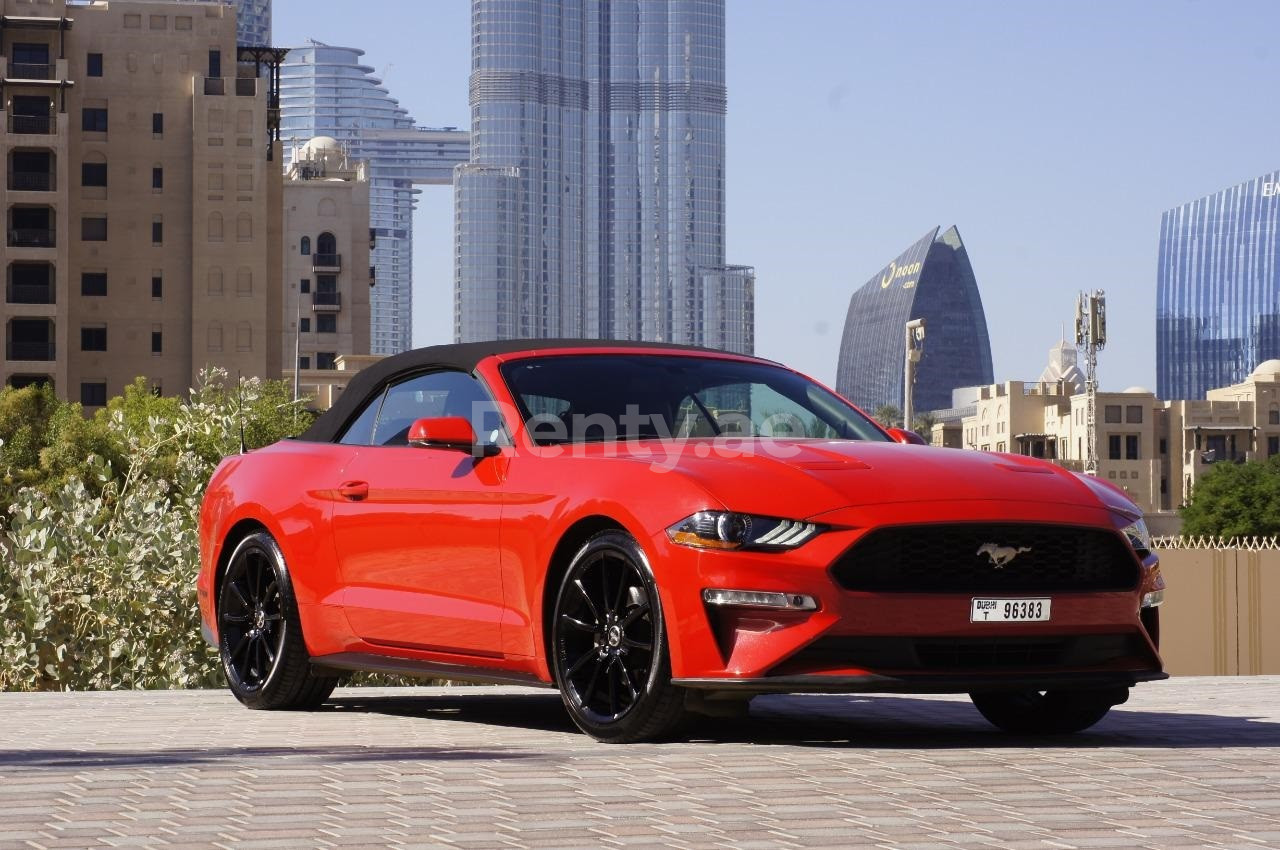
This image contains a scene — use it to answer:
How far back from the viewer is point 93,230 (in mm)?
110000

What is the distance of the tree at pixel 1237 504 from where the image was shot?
366 ft

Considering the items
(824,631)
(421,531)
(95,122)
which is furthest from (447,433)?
(95,122)

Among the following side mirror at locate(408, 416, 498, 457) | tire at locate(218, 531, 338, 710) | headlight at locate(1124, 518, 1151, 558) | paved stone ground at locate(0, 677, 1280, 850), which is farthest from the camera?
tire at locate(218, 531, 338, 710)

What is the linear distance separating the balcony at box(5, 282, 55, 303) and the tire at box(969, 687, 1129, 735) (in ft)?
337

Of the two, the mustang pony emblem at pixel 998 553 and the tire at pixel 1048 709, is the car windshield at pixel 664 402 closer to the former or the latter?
the tire at pixel 1048 709

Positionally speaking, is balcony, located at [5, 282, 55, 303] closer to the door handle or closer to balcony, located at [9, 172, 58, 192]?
balcony, located at [9, 172, 58, 192]

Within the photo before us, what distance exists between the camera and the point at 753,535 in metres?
6.70

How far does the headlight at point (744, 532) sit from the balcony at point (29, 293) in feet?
340

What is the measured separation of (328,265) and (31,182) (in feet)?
148

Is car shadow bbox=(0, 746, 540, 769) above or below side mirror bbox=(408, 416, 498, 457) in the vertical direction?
below

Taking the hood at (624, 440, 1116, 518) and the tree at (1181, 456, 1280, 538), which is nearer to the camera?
the hood at (624, 440, 1116, 518)

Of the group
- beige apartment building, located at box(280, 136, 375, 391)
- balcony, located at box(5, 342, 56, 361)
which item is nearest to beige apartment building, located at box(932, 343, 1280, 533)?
beige apartment building, located at box(280, 136, 375, 391)

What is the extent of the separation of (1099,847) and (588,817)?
128 cm

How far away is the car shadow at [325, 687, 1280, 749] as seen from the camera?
7.23 metres
